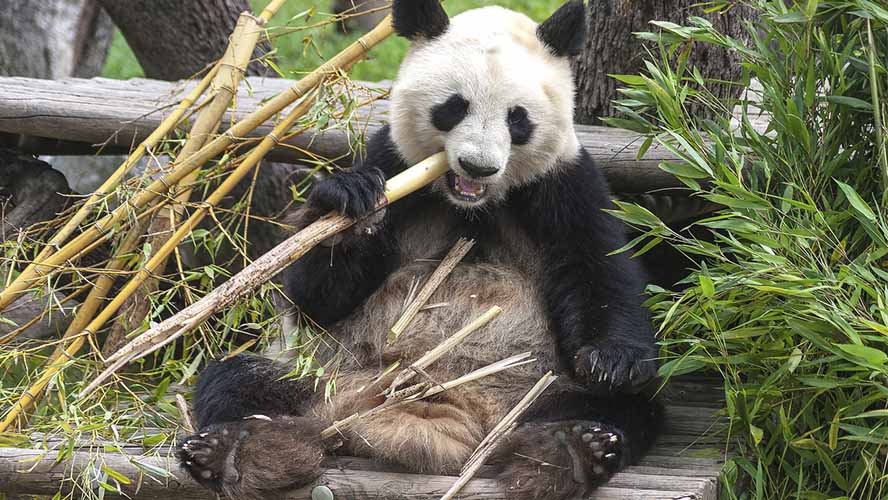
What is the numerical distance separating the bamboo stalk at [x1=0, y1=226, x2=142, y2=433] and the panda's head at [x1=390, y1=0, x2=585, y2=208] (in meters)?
1.21

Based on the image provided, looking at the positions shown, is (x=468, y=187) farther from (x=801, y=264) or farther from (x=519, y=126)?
(x=801, y=264)

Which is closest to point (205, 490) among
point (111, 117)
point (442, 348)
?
point (442, 348)

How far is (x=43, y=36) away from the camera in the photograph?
261 inches

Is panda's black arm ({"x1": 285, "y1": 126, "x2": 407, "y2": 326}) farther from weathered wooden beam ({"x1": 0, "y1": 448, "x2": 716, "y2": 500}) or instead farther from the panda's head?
weathered wooden beam ({"x1": 0, "y1": 448, "x2": 716, "y2": 500})

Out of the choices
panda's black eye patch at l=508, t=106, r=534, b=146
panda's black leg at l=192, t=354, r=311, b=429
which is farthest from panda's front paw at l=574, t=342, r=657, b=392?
panda's black leg at l=192, t=354, r=311, b=429

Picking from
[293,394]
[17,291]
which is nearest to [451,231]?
[293,394]

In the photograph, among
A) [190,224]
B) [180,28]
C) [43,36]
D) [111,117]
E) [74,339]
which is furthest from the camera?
[43,36]

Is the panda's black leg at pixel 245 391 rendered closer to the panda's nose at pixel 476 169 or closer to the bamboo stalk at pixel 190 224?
the bamboo stalk at pixel 190 224

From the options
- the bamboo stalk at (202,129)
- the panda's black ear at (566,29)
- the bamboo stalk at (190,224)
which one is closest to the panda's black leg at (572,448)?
the panda's black ear at (566,29)

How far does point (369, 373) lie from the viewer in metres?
3.48

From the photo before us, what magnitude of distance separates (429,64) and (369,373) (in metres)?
1.01

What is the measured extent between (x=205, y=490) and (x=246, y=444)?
20 centimetres

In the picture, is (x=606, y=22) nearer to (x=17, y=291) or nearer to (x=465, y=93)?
(x=465, y=93)

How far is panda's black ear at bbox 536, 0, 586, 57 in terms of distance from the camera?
11.2 feet
